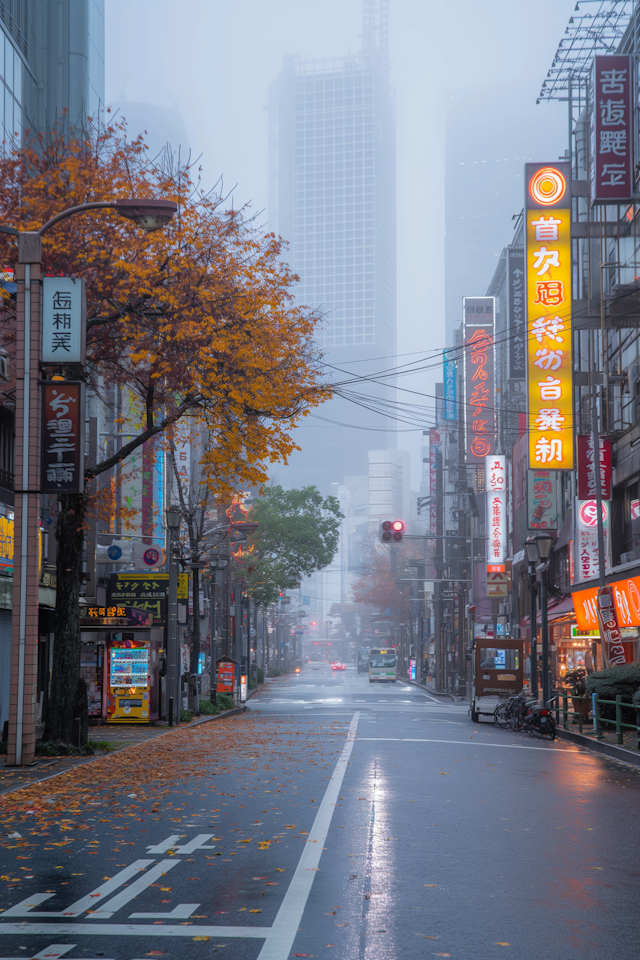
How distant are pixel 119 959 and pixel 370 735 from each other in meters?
20.2

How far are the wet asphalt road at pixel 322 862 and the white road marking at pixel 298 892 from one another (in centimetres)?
3

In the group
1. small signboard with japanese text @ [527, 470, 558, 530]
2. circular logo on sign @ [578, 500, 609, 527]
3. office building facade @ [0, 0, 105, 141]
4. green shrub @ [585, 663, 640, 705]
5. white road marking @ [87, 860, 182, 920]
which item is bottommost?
white road marking @ [87, 860, 182, 920]

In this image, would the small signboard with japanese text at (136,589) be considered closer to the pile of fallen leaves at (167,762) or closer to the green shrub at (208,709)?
the pile of fallen leaves at (167,762)

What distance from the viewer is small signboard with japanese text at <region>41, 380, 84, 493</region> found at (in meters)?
17.6

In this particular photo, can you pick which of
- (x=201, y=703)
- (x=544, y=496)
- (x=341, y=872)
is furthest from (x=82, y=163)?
(x=544, y=496)

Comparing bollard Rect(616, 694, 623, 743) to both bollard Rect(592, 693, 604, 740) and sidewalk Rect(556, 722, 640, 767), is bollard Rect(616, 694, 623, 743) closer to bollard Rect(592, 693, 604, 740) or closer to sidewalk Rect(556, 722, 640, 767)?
sidewalk Rect(556, 722, 640, 767)

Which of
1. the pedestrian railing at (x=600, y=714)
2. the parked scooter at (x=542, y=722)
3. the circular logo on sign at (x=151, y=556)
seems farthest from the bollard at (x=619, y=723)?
the circular logo on sign at (x=151, y=556)

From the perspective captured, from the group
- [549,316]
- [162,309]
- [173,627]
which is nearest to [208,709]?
[173,627]

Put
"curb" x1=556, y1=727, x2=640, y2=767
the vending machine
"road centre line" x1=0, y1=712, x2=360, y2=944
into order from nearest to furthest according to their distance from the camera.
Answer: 1. "road centre line" x1=0, y1=712, x2=360, y2=944
2. "curb" x1=556, y1=727, x2=640, y2=767
3. the vending machine

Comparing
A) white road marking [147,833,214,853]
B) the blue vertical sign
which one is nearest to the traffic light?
white road marking [147,833,214,853]

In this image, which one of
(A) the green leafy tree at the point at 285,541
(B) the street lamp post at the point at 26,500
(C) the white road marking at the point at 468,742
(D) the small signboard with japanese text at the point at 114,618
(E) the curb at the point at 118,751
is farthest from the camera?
(A) the green leafy tree at the point at 285,541

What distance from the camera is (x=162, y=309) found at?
20.7 meters

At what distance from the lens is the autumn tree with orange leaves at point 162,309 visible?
2052 cm

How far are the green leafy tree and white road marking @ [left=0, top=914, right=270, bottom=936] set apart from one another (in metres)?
58.7
